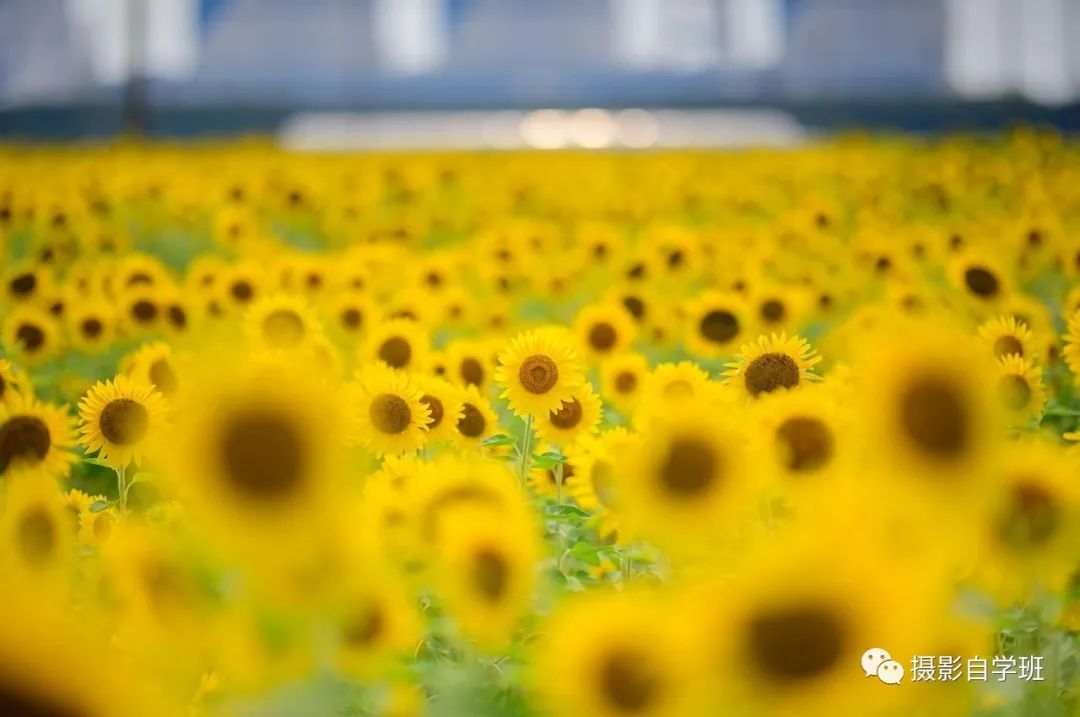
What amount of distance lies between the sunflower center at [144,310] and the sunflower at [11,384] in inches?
15.2

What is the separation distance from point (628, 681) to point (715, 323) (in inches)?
37.2

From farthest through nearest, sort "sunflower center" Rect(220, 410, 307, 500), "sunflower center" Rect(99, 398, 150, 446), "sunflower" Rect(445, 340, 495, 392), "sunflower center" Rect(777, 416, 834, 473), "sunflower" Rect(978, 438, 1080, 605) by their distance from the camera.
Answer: "sunflower" Rect(445, 340, 495, 392) < "sunflower center" Rect(99, 398, 150, 446) < "sunflower center" Rect(777, 416, 834, 473) < "sunflower" Rect(978, 438, 1080, 605) < "sunflower center" Rect(220, 410, 307, 500)

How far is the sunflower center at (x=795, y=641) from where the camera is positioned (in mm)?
475

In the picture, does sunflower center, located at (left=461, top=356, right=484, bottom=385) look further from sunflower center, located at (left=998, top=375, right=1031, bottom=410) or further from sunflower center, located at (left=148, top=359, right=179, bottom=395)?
sunflower center, located at (left=998, top=375, right=1031, bottom=410)

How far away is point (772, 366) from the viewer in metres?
0.97

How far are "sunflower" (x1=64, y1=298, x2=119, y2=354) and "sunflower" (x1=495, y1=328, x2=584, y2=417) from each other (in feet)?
1.97

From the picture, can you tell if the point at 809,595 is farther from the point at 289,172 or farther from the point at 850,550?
the point at 289,172

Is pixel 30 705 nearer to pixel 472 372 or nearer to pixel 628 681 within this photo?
pixel 628 681

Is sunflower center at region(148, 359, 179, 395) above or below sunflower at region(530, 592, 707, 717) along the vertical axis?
above

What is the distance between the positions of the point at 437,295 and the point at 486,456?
2.68 feet

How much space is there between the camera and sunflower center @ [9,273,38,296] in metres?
1.62

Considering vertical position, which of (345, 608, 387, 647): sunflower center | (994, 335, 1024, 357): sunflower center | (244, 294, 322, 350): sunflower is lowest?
(345, 608, 387, 647): sunflower center

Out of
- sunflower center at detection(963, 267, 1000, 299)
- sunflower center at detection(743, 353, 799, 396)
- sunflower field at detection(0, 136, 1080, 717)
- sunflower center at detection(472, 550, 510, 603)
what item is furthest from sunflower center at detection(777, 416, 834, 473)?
sunflower center at detection(963, 267, 1000, 299)

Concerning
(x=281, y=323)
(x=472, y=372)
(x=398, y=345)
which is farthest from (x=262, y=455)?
(x=281, y=323)
